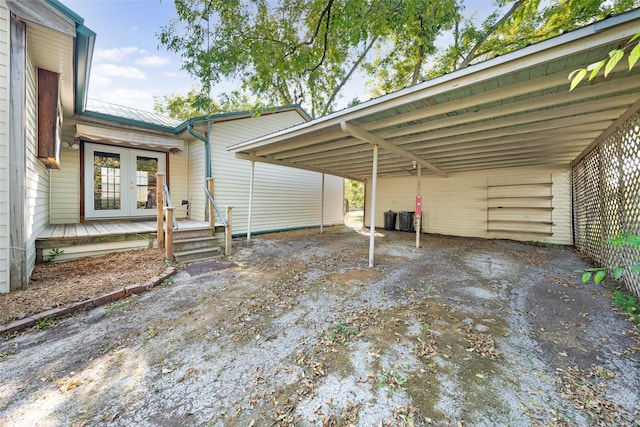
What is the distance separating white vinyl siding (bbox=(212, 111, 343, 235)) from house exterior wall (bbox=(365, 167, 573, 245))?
3943 millimetres

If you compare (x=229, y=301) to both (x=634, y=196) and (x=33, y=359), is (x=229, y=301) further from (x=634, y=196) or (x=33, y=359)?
(x=634, y=196)

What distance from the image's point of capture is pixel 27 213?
3105mm

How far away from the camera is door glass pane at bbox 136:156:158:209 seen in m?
6.40

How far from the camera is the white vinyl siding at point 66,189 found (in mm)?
5383

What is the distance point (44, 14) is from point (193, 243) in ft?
12.3

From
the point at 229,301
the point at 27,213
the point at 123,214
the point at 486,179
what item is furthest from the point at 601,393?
the point at 123,214

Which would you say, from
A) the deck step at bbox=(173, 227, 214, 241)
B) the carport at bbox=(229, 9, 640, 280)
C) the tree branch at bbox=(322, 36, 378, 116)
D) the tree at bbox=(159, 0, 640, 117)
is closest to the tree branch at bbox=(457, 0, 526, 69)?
the tree at bbox=(159, 0, 640, 117)

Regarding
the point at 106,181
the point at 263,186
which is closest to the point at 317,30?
the point at 263,186

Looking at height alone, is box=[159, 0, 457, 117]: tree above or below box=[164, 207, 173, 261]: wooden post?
above

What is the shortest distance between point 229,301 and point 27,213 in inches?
116

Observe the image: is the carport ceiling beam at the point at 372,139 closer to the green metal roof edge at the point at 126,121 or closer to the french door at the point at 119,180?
the green metal roof edge at the point at 126,121

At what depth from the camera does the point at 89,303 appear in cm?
275

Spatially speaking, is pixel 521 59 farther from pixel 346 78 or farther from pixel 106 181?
pixel 346 78

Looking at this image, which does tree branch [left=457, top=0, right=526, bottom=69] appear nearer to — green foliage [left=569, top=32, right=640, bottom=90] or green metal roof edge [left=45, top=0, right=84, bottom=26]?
green foliage [left=569, top=32, right=640, bottom=90]
